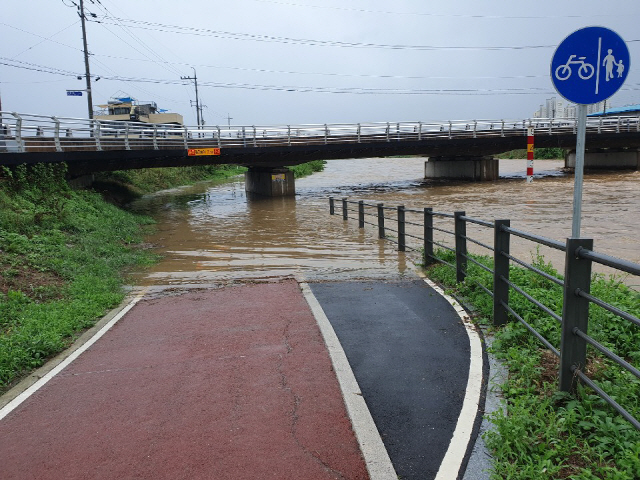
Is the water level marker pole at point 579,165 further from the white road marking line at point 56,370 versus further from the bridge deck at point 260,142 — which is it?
the bridge deck at point 260,142

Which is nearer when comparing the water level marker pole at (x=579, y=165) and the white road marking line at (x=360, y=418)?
the white road marking line at (x=360, y=418)

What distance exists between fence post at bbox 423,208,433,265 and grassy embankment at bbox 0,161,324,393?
5.28 m

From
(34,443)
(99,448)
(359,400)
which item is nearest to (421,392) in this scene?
(359,400)

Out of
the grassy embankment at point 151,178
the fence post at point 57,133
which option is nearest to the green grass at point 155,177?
the grassy embankment at point 151,178

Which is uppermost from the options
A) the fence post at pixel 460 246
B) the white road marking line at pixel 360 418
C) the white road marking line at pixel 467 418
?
the fence post at pixel 460 246

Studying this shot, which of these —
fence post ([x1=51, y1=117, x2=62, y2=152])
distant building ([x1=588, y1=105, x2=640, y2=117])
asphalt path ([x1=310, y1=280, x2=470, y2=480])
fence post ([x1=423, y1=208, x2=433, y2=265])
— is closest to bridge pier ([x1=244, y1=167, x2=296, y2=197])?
A: fence post ([x1=51, y1=117, x2=62, y2=152])

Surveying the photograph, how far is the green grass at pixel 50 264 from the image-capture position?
235 inches

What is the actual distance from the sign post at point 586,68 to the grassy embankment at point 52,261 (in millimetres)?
5828

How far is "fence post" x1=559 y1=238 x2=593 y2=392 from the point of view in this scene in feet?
11.1

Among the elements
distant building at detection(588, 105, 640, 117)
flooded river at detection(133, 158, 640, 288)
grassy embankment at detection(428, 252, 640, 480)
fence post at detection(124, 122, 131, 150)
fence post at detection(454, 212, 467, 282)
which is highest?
distant building at detection(588, 105, 640, 117)

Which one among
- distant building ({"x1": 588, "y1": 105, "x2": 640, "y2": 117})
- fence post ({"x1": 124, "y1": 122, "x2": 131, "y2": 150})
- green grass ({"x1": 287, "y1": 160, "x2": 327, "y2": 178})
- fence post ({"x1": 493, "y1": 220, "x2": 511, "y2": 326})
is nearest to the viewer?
fence post ({"x1": 493, "y1": 220, "x2": 511, "y2": 326})

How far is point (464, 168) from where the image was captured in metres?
43.3

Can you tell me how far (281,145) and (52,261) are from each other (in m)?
23.3

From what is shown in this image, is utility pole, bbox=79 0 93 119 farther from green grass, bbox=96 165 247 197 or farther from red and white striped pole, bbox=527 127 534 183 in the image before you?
red and white striped pole, bbox=527 127 534 183
